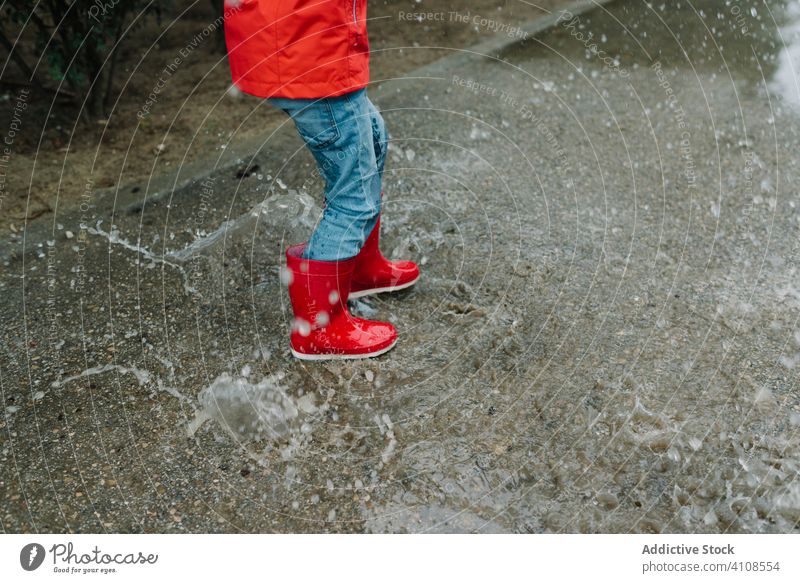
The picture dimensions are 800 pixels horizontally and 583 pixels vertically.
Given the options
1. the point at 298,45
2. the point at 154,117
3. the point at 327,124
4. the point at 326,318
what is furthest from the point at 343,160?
the point at 154,117

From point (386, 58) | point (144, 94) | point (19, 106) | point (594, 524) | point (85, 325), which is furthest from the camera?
point (386, 58)

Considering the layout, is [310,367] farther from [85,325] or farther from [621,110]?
[621,110]

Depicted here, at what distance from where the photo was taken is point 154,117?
3447mm

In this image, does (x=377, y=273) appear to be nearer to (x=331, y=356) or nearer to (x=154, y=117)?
(x=331, y=356)

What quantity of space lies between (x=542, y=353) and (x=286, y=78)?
1.01m

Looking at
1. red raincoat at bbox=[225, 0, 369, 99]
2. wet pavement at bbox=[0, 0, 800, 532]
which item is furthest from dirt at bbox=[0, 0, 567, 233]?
red raincoat at bbox=[225, 0, 369, 99]

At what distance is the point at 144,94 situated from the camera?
366cm

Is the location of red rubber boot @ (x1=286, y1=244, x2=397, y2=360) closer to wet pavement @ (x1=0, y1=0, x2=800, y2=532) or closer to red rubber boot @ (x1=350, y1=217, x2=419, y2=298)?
wet pavement @ (x1=0, y1=0, x2=800, y2=532)

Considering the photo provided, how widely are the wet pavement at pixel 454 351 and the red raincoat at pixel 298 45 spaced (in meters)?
0.76

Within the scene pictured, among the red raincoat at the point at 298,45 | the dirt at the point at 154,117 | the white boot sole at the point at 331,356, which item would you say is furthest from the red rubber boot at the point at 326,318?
the dirt at the point at 154,117

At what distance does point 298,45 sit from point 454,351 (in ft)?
3.03

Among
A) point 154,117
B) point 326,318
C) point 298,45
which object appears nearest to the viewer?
point 298,45

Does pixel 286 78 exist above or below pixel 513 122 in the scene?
above

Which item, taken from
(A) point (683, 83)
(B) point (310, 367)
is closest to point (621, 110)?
(A) point (683, 83)
